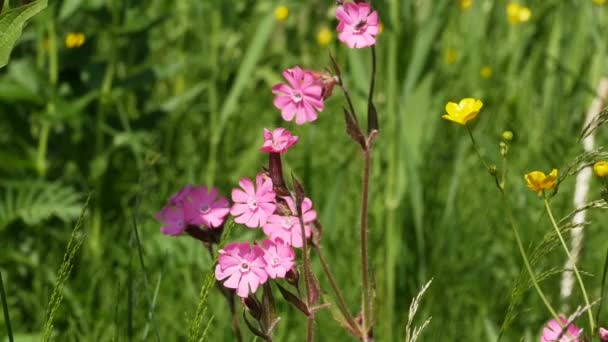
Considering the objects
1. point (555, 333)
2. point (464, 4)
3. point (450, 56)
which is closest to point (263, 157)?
point (450, 56)

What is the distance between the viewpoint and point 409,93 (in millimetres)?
2111

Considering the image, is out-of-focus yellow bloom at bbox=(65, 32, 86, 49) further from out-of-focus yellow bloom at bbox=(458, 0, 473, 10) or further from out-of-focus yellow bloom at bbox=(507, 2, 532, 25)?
out-of-focus yellow bloom at bbox=(458, 0, 473, 10)

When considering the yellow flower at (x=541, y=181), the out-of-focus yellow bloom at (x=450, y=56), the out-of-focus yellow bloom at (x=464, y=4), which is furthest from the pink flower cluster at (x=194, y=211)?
the out-of-focus yellow bloom at (x=464, y=4)

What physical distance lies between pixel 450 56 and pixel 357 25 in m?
2.09

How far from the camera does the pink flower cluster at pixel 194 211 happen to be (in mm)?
1225

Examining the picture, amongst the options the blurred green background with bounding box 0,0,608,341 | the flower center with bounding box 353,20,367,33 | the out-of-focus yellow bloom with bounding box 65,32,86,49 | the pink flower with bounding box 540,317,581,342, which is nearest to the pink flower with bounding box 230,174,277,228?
the flower center with bounding box 353,20,367,33

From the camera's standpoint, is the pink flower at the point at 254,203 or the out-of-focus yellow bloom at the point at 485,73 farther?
the out-of-focus yellow bloom at the point at 485,73

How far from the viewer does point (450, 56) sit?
127 inches

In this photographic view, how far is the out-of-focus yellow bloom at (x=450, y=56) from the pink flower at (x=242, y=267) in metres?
2.19

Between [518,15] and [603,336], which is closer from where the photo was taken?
[603,336]

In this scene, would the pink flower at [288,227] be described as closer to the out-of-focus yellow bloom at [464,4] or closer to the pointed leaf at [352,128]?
the pointed leaf at [352,128]

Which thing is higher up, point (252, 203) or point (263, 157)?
Result: point (252, 203)

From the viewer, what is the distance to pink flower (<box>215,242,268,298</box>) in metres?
1.09

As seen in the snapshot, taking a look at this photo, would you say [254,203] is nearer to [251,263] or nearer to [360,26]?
[251,263]
